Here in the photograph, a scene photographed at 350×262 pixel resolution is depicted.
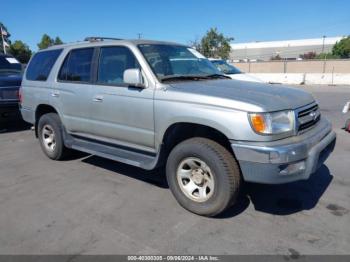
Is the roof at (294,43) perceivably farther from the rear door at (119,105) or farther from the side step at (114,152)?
the rear door at (119,105)

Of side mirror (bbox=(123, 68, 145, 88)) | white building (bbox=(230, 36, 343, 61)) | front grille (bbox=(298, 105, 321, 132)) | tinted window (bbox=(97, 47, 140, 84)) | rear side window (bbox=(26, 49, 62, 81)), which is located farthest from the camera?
white building (bbox=(230, 36, 343, 61))

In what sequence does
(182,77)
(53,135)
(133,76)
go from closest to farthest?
(133,76) → (182,77) → (53,135)

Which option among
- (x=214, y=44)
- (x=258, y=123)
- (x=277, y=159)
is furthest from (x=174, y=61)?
(x=214, y=44)

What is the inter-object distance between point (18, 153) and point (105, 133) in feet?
9.13

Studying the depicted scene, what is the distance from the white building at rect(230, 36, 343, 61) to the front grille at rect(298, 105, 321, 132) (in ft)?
302

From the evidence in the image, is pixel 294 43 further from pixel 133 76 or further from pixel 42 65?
pixel 133 76

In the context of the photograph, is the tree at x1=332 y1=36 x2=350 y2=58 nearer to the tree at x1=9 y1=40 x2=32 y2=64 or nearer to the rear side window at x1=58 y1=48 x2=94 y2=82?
the tree at x1=9 y1=40 x2=32 y2=64

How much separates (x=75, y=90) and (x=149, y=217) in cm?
232

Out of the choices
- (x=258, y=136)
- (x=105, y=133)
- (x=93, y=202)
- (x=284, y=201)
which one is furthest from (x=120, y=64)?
(x=284, y=201)

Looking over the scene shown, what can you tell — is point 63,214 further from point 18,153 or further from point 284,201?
point 18,153

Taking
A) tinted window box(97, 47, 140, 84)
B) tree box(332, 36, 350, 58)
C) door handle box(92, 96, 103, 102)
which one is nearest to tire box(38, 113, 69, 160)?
door handle box(92, 96, 103, 102)

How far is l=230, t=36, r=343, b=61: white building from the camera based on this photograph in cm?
9331

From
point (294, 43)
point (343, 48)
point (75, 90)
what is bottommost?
point (75, 90)

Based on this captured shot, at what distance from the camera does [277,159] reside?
118 inches
